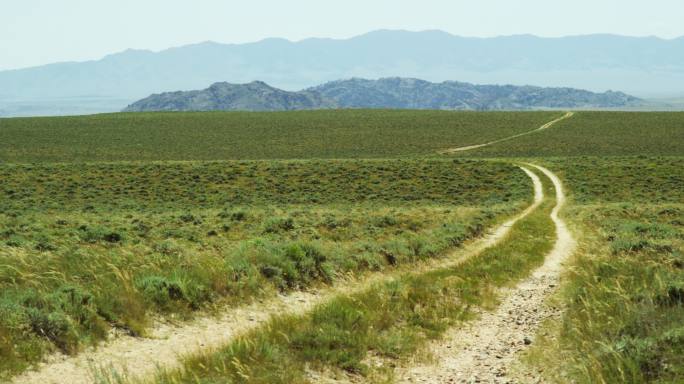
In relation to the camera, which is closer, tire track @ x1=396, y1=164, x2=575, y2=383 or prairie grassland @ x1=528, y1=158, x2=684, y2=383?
prairie grassland @ x1=528, y1=158, x2=684, y2=383

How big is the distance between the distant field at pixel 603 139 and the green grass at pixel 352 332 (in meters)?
65.2

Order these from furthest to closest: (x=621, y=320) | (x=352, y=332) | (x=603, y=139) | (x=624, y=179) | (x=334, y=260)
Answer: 1. (x=603, y=139)
2. (x=624, y=179)
3. (x=334, y=260)
4. (x=352, y=332)
5. (x=621, y=320)

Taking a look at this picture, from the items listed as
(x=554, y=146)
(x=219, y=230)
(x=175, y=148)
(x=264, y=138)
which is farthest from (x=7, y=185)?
(x=554, y=146)

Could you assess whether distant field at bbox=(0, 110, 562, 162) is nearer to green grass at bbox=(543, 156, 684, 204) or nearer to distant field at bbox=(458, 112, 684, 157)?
distant field at bbox=(458, 112, 684, 157)

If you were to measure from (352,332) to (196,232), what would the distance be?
1579 cm

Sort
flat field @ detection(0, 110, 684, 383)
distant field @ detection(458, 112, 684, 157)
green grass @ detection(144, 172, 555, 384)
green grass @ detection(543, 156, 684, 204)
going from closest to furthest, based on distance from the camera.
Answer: green grass @ detection(144, 172, 555, 384) < flat field @ detection(0, 110, 684, 383) < green grass @ detection(543, 156, 684, 204) < distant field @ detection(458, 112, 684, 157)

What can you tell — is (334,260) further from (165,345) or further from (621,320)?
(621,320)

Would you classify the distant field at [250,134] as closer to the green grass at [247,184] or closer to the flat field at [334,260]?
the green grass at [247,184]

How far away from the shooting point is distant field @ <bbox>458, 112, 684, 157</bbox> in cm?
7456

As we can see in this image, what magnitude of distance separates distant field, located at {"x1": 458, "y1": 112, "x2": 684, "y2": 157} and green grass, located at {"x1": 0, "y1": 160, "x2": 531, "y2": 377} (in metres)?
26.7

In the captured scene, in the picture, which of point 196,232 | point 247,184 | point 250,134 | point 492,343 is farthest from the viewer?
point 250,134

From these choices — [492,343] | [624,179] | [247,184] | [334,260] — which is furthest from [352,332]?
[624,179]

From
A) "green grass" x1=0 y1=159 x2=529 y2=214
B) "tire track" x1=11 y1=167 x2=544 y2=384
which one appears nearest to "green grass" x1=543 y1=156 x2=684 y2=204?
"green grass" x1=0 y1=159 x2=529 y2=214

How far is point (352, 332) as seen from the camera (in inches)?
288
